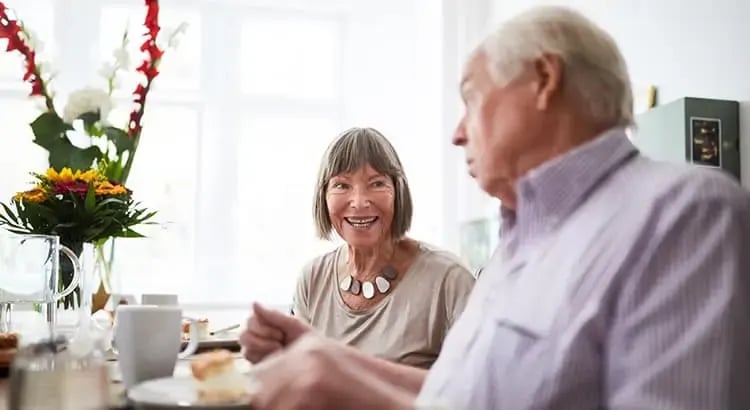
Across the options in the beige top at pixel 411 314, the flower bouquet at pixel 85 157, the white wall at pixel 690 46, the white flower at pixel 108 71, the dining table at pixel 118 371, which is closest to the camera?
the dining table at pixel 118 371

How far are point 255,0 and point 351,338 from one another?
3918 mm

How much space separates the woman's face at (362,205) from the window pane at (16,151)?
349 centimetres

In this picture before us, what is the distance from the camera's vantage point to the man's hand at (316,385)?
826mm

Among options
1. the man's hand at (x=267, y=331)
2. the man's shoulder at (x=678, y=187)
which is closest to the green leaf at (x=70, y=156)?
the man's hand at (x=267, y=331)

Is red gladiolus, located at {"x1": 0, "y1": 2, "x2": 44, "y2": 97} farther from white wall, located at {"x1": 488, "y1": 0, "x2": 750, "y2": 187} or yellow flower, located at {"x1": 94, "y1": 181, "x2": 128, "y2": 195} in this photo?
white wall, located at {"x1": 488, "y1": 0, "x2": 750, "y2": 187}

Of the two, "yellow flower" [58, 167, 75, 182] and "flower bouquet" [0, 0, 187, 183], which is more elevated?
"flower bouquet" [0, 0, 187, 183]

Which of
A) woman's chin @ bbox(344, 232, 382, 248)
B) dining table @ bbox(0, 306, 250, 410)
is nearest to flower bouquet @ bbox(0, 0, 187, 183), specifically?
dining table @ bbox(0, 306, 250, 410)

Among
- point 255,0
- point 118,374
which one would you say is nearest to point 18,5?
point 255,0

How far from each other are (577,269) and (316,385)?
32cm

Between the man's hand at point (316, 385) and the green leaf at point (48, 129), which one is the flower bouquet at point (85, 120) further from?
the man's hand at point (316, 385)

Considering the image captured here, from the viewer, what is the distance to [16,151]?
195 inches

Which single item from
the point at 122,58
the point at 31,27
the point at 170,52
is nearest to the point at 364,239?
the point at 122,58

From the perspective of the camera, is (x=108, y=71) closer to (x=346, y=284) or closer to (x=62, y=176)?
(x=62, y=176)

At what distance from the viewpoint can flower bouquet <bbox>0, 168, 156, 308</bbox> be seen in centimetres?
187
